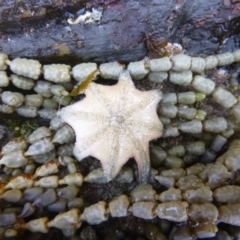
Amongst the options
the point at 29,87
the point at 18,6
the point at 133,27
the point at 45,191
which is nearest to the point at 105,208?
the point at 45,191

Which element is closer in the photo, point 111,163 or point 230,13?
point 111,163

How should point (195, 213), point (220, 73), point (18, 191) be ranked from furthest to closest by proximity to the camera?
1. point (220, 73)
2. point (18, 191)
3. point (195, 213)

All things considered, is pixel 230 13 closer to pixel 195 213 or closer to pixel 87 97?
pixel 87 97

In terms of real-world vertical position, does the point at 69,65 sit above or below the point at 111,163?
above

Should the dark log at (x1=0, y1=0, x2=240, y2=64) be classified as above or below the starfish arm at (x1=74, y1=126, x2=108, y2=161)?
above

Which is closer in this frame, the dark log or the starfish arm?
the starfish arm

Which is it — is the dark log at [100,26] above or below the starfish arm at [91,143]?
above

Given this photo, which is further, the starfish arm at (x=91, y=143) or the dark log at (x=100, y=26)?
the dark log at (x=100, y=26)

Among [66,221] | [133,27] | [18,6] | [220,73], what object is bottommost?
[66,221]
